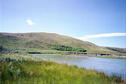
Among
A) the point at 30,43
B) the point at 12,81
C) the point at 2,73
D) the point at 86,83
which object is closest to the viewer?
the point at 12,81

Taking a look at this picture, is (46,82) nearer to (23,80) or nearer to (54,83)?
(54,83)

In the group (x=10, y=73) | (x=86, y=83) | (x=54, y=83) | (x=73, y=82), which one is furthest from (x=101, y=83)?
(x=10, y=73)

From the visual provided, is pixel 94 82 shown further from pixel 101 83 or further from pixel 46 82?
pixel 46 82

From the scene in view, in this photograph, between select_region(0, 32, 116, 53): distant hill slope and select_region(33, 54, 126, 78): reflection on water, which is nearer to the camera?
select_region(33, 54, 126, 78): reflection on water

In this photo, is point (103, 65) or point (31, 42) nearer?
point (103, 65)

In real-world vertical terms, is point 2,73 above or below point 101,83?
above

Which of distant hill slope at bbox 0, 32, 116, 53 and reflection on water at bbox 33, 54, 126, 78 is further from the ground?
distant hill slope at bbox 0, 32, 116, 53

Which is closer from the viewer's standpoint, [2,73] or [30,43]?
[2,73]

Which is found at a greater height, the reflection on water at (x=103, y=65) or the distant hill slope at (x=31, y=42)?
the distant hill slope at (x=31, y=42)

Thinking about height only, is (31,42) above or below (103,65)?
above

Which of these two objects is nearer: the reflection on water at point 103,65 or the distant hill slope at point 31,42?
the reflection on water at point 103,65

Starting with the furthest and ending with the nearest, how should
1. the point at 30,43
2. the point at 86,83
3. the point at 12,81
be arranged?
1. the point at 30,43
2. the point at 86,83
3. the point at 12,81

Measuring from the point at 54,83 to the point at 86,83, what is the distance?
114cm

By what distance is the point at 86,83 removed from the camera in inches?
183
